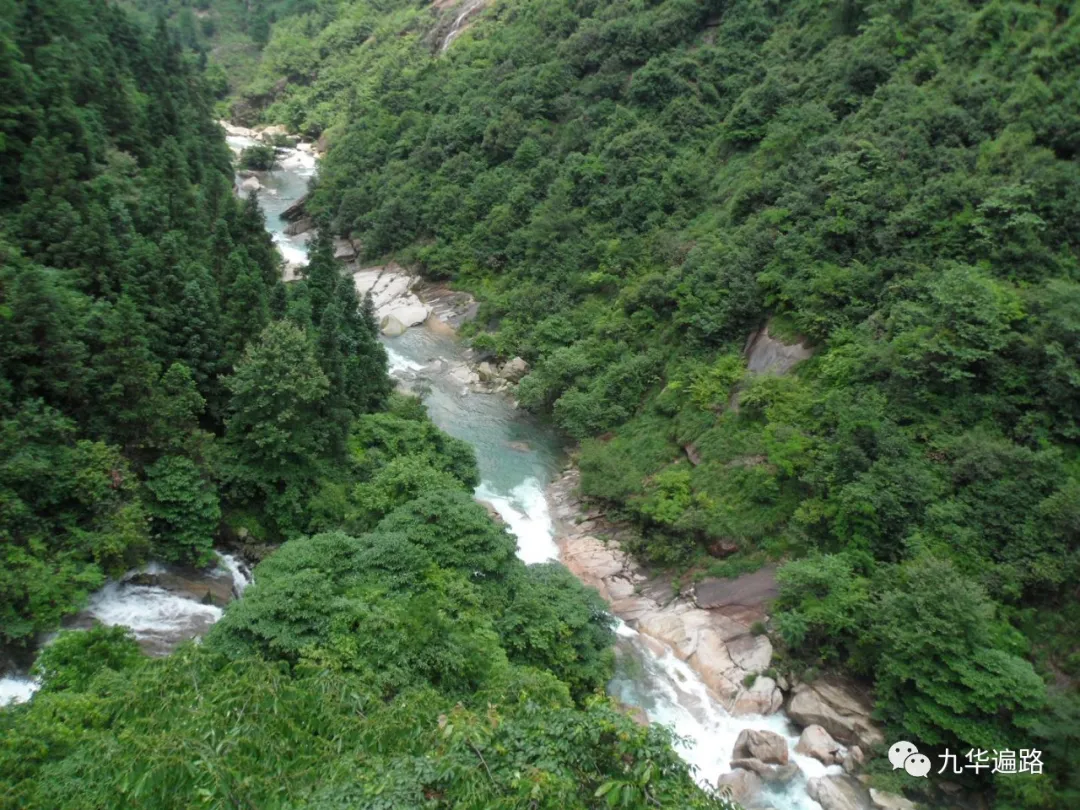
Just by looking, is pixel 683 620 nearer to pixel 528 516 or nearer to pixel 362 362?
pixel 528 516

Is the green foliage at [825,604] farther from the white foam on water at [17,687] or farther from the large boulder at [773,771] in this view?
the white foam on water at [17,687]

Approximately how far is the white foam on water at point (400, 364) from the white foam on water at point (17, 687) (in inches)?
942

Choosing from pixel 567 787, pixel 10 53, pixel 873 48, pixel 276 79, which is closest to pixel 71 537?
pixel 567 787

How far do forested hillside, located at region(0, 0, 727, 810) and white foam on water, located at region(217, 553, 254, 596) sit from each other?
88 centimetres

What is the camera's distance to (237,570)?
20.9 m

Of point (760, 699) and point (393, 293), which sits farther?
point (393, 293)

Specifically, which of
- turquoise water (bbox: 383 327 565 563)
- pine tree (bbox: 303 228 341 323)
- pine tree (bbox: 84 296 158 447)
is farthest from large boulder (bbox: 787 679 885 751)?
pine tree (bbox: 303 228 341 323)

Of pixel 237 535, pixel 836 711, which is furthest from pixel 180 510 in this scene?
pixel 836 711

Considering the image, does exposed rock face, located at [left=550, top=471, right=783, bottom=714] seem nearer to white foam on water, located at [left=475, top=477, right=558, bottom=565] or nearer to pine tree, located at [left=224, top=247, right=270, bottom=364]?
white foam on water, located at [left=475, top=477, right=558, bottom=565]

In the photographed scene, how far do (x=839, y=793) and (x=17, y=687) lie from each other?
61.4ft

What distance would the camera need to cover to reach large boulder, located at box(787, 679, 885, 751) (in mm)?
18062

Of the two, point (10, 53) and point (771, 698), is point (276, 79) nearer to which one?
point (10, 53)

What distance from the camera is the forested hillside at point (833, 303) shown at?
18.3 meters

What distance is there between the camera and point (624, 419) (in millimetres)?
32000
